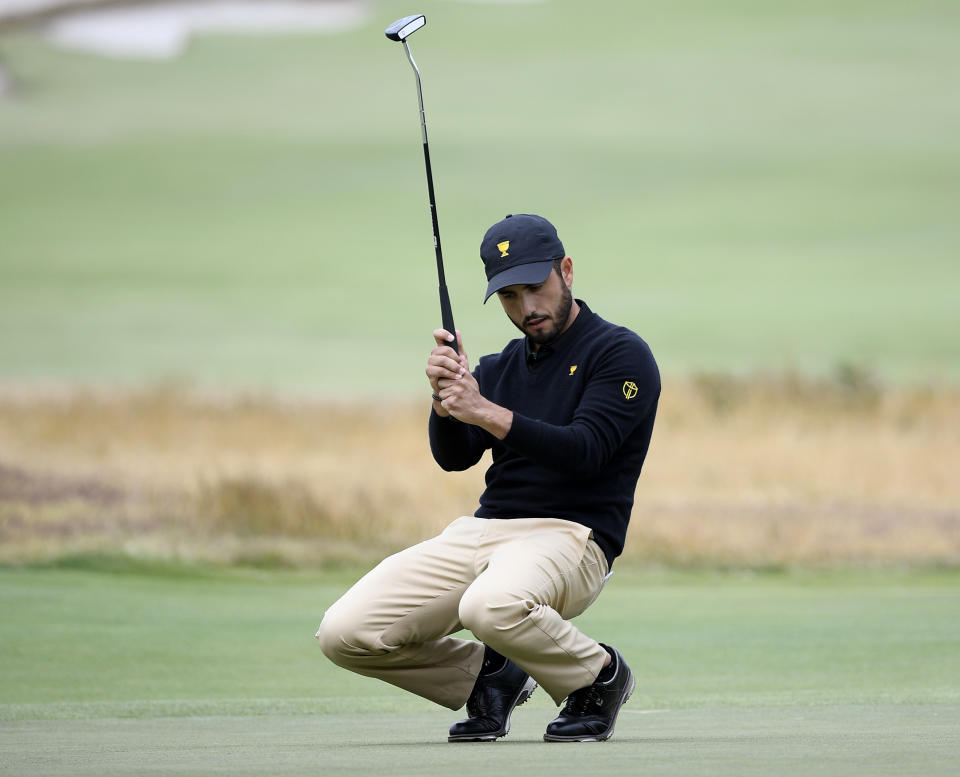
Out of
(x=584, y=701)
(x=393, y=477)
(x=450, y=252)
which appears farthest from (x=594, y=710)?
(x=450, y=252)

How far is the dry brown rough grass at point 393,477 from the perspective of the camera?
1249cm

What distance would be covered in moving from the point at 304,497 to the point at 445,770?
386 inches

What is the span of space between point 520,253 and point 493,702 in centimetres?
116

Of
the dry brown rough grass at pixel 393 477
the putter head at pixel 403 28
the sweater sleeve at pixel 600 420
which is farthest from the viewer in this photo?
the dry brown rough grass at pixel 393 477

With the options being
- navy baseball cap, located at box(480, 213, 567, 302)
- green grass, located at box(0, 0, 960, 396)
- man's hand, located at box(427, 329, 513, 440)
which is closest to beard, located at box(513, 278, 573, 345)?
navy baseball cap, located at box(480, 213, 567, 302)

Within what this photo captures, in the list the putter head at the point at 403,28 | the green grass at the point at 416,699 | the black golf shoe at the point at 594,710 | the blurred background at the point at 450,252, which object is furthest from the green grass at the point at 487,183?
the black golf shoe at the point at 594,710

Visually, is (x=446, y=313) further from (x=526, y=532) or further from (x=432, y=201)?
(x=526, y=532)

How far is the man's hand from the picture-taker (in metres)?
3.99

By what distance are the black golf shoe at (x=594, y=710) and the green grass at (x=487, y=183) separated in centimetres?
1692

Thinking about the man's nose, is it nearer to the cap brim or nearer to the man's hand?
the cap brim

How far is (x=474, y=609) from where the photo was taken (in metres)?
3.98

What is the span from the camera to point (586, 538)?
4.19 m

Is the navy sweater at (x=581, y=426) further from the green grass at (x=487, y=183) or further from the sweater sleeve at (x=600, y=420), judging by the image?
the green grass at (x=487, y=183)

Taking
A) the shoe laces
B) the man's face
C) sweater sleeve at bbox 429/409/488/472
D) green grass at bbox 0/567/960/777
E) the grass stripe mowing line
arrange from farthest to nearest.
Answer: sweater sleeve at bbox 429/409/488/472 → the man's face → the shoe laces → green grass at bbox 0/567/960/777 → the grass stripe mowing line
